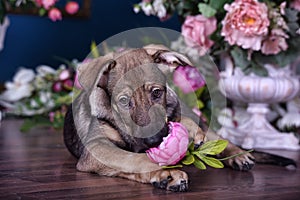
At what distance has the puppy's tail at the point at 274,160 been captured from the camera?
1950mm

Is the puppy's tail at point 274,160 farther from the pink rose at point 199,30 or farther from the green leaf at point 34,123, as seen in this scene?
the green leaf at point 34,123

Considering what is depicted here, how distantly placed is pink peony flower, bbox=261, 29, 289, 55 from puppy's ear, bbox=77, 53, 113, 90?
88cm

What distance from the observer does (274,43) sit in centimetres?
230

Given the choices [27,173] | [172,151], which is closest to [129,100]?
[172,151]

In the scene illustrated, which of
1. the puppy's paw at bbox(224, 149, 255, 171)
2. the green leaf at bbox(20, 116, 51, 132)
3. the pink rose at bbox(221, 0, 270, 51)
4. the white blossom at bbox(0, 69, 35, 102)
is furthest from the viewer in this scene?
the white blossom at bbox(0, 69, 35, 102)

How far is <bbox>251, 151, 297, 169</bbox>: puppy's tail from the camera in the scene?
6.40 feet

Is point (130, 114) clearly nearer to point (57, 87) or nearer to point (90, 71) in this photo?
point (90, 71)

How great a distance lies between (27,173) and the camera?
5.85 ft

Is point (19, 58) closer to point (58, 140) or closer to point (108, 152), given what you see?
point (58, 140)

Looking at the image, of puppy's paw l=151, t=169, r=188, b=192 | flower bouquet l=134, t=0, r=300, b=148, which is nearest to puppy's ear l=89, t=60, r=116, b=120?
puppy's paw l=151, t=169, r=188, b=192

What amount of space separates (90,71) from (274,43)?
3.18 feet

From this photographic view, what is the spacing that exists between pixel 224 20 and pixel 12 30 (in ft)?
7.48

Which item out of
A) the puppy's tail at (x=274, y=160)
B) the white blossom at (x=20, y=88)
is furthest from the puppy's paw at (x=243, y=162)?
the white blossom at (x=20, y=88)

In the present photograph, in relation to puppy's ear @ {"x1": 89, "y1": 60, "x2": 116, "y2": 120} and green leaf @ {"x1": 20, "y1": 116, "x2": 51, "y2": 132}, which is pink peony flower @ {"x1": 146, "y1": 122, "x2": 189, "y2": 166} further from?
green leaf @ {"x1": 20, "y1": 116, "x2": 51, "y2": 132}
